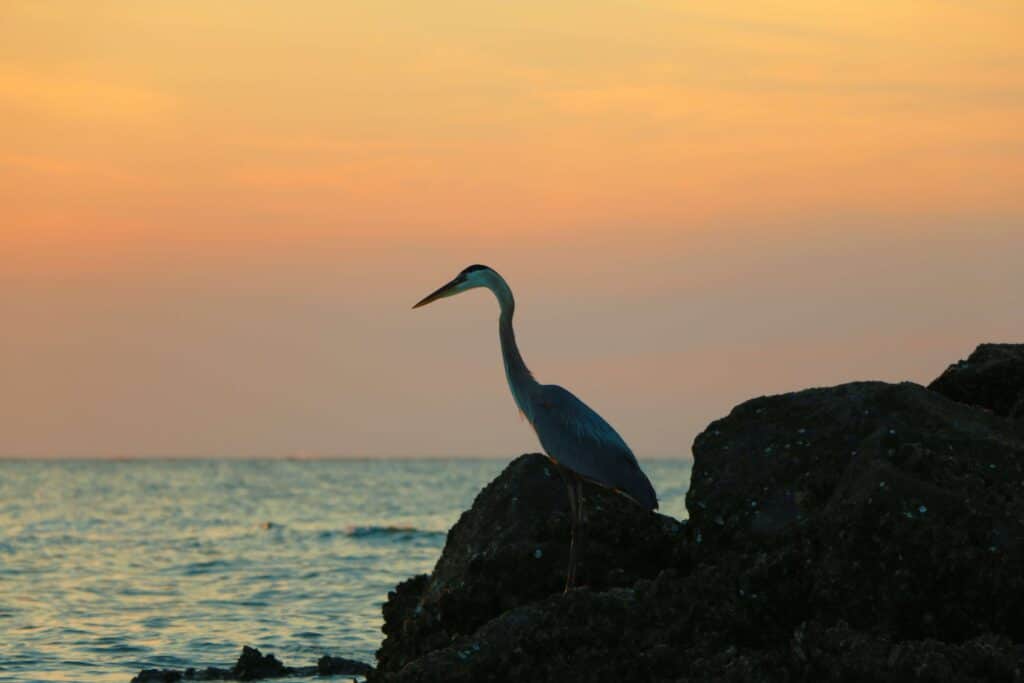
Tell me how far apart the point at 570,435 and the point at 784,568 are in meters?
2.34

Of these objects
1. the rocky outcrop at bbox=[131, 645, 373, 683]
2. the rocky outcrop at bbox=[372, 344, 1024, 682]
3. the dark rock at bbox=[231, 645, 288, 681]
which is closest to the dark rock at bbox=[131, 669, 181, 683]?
the rocky outcrop at bbox=[131, 645, 373, 683]

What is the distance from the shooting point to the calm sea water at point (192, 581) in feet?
58.6

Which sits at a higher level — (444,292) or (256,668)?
(444,292)

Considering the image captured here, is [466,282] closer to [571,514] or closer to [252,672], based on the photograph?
[571,514]

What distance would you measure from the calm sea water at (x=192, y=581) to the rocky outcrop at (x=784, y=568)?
649 cm

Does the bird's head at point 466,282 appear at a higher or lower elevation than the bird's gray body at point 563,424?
higher

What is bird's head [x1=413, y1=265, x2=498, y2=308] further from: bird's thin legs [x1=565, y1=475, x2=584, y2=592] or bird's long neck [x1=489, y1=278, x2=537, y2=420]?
bird's thin legs [x1=565, y1=475, x2=584, y2=592]

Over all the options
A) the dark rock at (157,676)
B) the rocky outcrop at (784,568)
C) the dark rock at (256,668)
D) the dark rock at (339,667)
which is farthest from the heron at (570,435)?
the dark rock at (157,676)

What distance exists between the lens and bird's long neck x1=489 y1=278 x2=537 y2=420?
12.0 m

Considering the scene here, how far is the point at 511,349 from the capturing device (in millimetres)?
11992

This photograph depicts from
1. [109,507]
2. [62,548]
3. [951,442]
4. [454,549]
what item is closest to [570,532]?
[454,549]

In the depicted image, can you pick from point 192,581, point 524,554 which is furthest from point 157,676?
point 192,581

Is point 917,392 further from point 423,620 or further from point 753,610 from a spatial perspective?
point 423,620

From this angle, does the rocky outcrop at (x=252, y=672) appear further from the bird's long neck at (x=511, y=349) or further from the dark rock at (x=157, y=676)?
the bird's long neck at (x=511, y=349)
